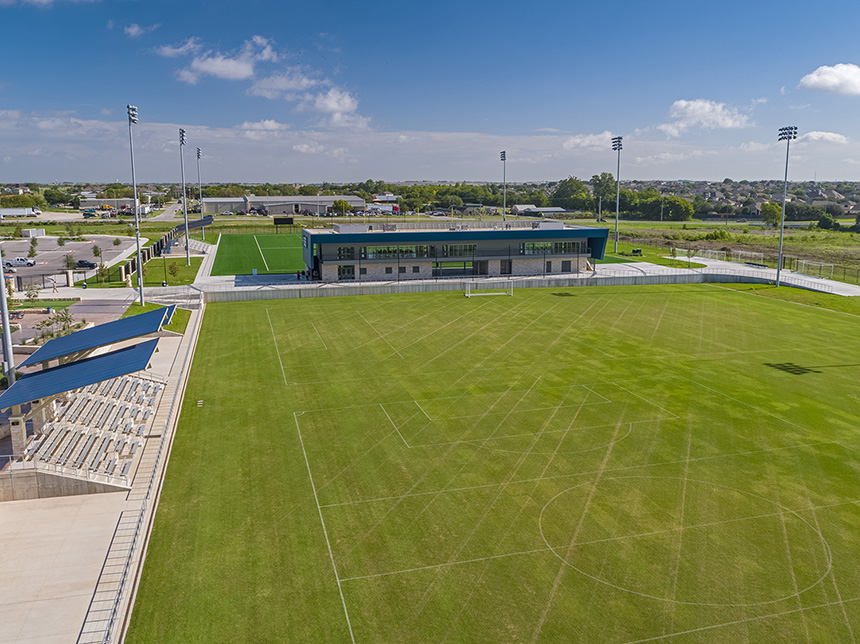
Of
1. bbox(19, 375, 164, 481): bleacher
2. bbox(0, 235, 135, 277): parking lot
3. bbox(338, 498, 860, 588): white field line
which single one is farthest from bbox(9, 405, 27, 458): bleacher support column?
bbox(0, 235, 135, 277): parking lot

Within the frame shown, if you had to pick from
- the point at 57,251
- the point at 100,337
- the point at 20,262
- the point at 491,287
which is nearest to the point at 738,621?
the point at 100,337

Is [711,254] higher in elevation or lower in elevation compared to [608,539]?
higher

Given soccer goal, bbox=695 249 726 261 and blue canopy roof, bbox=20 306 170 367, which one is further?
soccer goal, bbox=695 249 726 261

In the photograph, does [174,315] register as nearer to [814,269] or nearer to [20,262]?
[20,262]

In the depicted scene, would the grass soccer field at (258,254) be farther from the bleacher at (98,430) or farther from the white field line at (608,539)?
the white field line at (608,539)

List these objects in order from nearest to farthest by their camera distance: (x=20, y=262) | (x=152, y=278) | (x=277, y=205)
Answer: (x=152, y=278) → (x=20, y=262) → (x=277, y=205)

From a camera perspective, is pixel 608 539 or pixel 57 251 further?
pixel 57 251

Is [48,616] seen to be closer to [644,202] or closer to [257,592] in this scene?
[257,592]

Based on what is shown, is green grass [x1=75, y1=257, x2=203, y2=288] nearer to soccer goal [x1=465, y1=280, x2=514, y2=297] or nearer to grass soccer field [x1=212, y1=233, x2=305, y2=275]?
grass soccer field [x1=212, y1=233, x2=305, y2=275]
